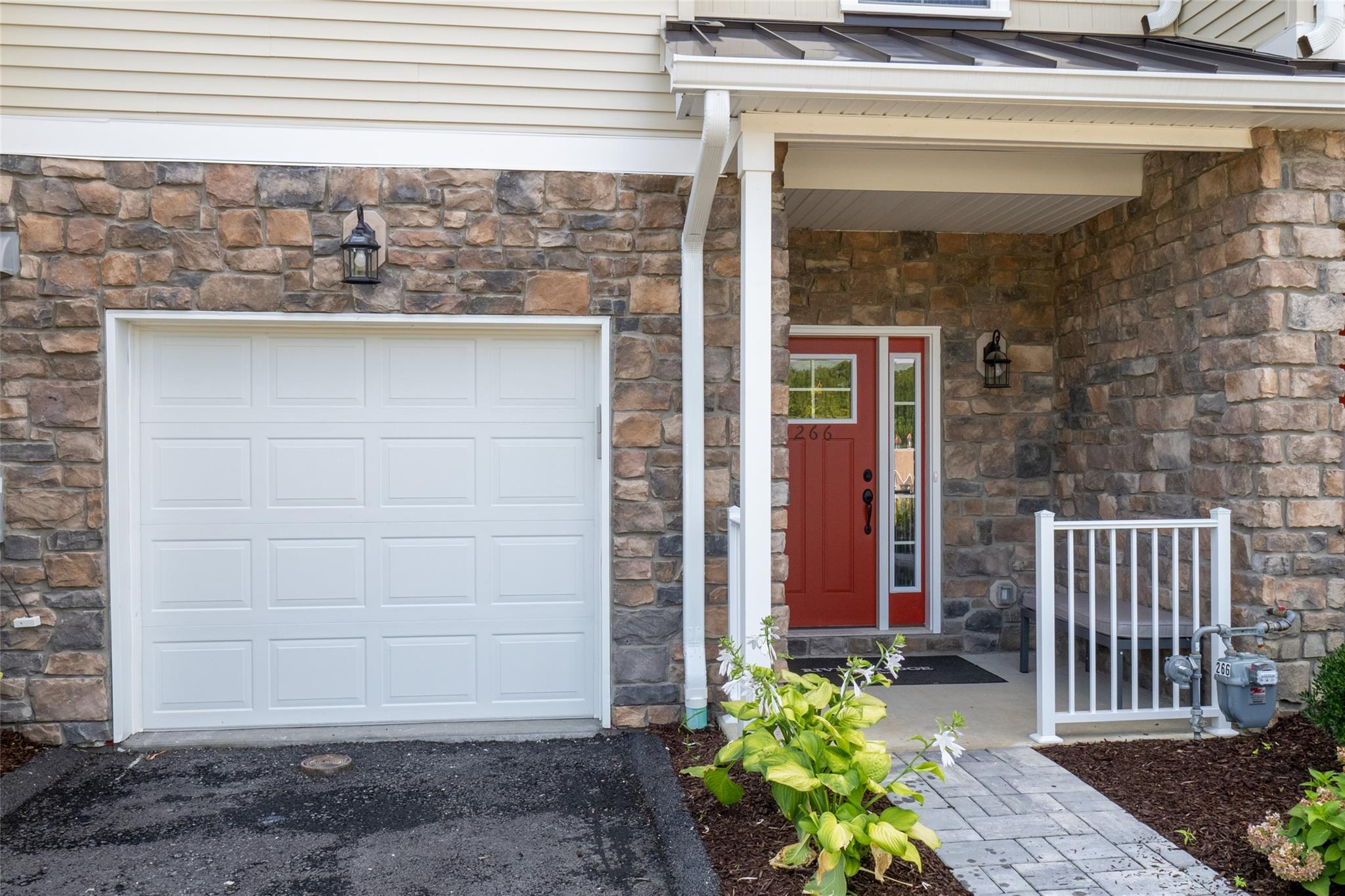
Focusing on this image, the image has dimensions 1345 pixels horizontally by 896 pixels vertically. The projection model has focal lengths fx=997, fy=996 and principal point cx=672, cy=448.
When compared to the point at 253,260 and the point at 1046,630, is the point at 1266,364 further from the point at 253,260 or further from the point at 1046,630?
the point at 253,260

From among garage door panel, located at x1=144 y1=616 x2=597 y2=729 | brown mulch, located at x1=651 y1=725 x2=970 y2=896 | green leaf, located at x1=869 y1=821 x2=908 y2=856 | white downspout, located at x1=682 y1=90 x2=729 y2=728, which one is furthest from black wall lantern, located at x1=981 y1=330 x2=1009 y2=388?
green leaf, located at x1=869 y1=821 x2=908 y2=856

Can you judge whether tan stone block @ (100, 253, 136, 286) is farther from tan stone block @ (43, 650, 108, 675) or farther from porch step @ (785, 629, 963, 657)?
porch step @ (785, 629, 963, 657)

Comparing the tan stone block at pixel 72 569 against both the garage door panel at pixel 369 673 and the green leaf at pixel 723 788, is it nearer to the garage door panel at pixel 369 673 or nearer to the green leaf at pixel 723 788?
the garage door panel at pixel 369 673

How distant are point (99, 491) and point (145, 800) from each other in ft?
4.33

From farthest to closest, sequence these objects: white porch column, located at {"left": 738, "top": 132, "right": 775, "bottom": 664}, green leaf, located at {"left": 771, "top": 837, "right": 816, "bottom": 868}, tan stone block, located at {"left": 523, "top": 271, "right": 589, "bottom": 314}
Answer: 1. tan stone block, located at {"left": 523, "top": 271, "right": 589, "bottom": 314}
2. white porch column, located at {"left": 738, "top": 132, "right": 775, "bottom": 664}
3. green leaf, located at {"left": 771, "top": 837, "right": 816, "bottom": 868}

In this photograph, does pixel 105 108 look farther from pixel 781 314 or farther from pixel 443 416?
pixel 781 314

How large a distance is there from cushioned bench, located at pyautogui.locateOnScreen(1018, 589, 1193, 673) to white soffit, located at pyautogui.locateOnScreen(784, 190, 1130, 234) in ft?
6.59

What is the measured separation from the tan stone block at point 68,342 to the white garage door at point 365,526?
215 mm

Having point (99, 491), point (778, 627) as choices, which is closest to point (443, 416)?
point (99, 491)

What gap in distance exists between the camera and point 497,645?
14.9ft

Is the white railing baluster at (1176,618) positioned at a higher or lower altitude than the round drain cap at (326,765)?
higher

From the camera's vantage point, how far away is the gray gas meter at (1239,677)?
12.7 ft

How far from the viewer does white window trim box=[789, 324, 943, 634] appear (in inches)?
228

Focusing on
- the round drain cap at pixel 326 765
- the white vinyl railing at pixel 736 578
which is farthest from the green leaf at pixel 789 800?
the round drain cap at pixel 326 765
